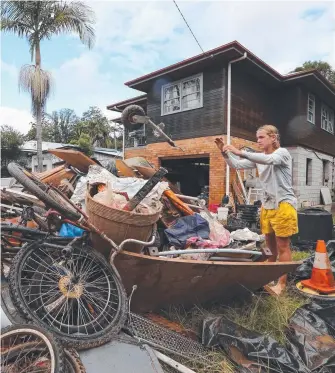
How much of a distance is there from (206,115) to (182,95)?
1.43 metres

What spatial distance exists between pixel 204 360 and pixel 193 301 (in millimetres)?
619

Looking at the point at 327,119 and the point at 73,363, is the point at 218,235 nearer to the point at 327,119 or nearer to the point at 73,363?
the point at 73,363

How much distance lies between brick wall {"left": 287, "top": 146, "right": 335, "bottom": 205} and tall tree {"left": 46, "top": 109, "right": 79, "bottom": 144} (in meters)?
32.5

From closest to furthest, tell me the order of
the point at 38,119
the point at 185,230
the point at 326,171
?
the point at 185,230, the point at 38,119, the point at 326,171

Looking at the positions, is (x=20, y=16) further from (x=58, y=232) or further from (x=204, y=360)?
(x=204, y=360)

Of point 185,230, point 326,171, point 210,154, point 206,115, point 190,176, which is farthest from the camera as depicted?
point 326,171

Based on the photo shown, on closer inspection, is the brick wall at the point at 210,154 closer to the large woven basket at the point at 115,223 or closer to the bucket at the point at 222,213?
the bucket at the point at 222,213

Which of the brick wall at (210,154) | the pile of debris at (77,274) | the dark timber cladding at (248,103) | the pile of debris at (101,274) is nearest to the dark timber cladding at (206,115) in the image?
the brick wall at (210,154)

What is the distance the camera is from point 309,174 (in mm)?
12844

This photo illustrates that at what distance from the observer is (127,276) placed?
220cm

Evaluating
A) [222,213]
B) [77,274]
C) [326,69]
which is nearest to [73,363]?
[77,274]

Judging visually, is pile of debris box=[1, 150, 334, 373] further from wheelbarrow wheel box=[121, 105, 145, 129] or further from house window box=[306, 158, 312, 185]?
house window box=[306, 158, 312, 185]

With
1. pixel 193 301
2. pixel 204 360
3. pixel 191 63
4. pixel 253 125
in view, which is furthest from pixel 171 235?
pixel 253 125

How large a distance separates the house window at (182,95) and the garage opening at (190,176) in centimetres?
253
